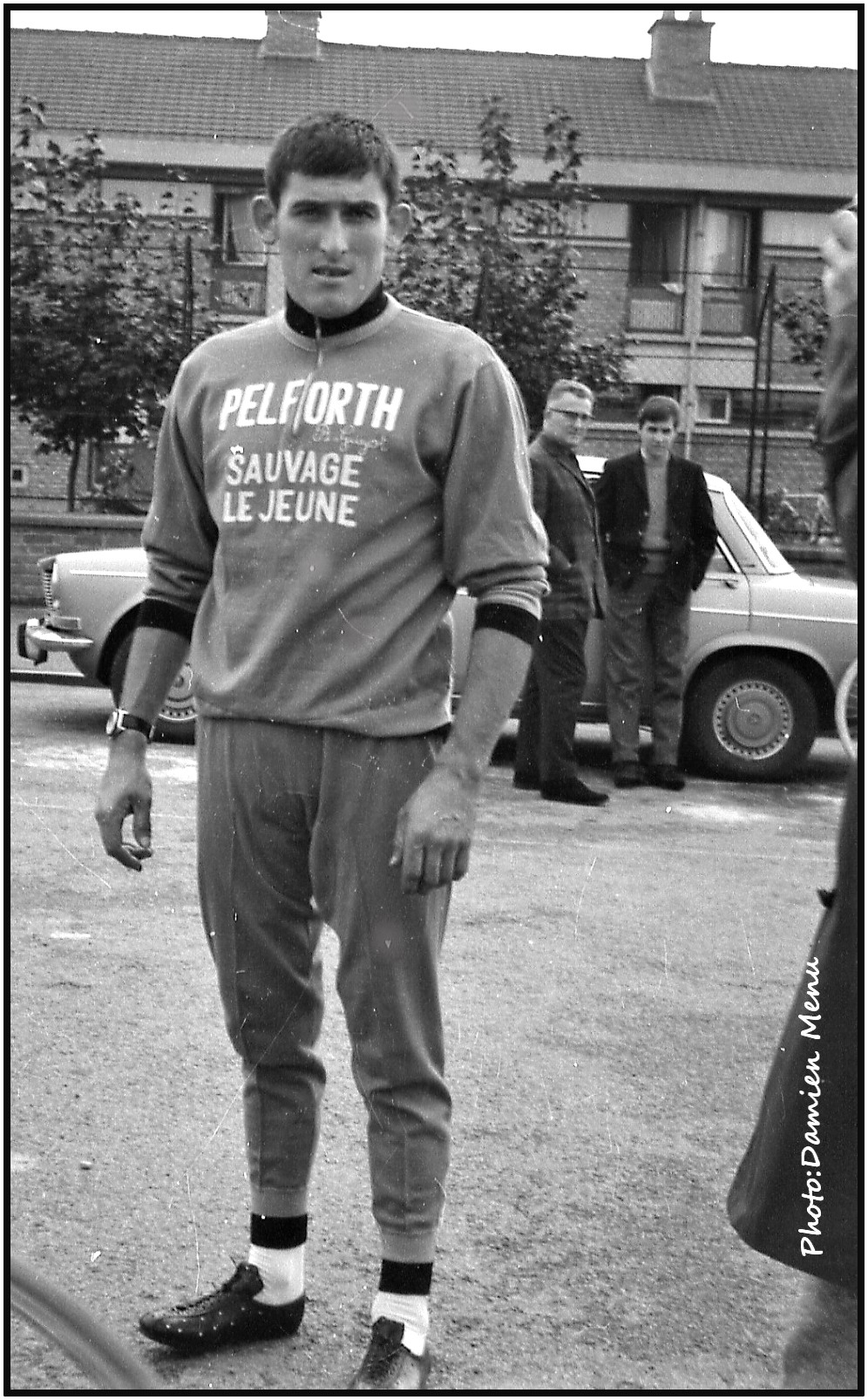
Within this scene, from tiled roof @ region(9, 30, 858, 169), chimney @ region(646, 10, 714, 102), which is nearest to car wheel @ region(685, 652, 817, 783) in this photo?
tiled roof @ region(9, 30, 858, 169)

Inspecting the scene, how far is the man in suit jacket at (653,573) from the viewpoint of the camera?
8.89m

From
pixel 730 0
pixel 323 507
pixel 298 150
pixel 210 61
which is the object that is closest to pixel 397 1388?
pixel 323 507

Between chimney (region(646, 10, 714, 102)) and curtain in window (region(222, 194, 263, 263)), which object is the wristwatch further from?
chimney (region(646, 10, 714, 102))

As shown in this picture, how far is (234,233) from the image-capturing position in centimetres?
2356

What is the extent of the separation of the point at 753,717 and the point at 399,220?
7.36 metres

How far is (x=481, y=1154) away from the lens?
3.86 m

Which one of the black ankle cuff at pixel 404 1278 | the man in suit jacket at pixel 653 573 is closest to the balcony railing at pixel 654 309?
the man in suit jacket at pixel 653 573

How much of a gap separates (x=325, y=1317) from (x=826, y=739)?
934 cm

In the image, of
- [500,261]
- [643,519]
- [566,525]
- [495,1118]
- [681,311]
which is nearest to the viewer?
[495,1118]

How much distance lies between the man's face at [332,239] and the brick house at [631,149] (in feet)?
60.3

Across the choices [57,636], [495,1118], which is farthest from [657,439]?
[495,1118]

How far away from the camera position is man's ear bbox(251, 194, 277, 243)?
2.70 meters

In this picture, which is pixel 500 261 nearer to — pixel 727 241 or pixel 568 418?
pixel 568 418

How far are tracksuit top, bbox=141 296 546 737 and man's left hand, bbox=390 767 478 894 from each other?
0.38 ft
